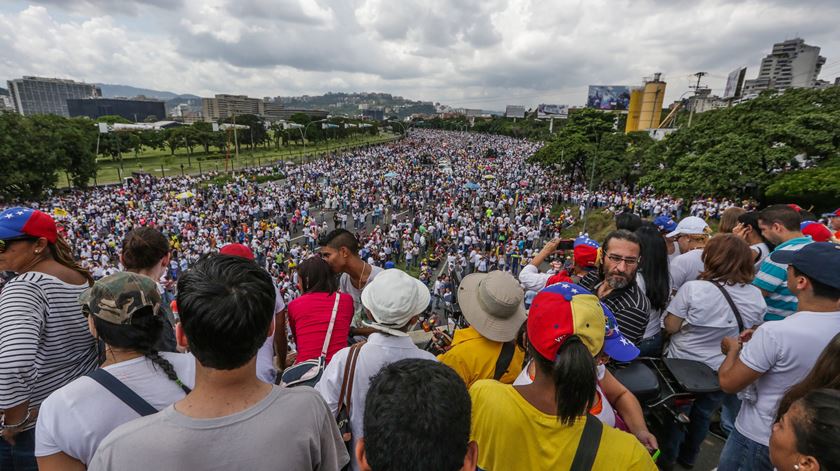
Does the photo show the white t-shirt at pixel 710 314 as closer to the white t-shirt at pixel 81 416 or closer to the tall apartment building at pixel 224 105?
the white t-shirt at pixel 81 416

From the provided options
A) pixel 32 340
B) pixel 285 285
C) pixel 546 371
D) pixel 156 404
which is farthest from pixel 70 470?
pixel 285 285

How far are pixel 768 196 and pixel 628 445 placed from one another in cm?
1930

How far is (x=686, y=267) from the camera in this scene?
3.59 metres

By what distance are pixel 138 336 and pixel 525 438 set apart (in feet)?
5.26

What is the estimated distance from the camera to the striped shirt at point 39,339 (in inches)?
65.7

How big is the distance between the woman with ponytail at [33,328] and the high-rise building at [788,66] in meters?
122

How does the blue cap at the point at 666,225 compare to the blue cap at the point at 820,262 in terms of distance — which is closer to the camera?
the blue cap at the point at 820,262

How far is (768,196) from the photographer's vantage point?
49.8 feet

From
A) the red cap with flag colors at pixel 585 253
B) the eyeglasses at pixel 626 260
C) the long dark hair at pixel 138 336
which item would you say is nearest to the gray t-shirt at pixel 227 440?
the long dark hair at pixel 138 336

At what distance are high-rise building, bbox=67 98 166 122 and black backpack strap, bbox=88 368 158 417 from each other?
14150 centimetres

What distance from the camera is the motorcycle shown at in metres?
2.23

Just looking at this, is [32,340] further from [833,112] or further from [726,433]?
[833,112]

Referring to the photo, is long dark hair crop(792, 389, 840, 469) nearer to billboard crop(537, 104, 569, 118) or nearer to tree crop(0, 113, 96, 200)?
tree crop(0, 113, 96, 200)

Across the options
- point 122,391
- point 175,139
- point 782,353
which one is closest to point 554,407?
point 782,353
